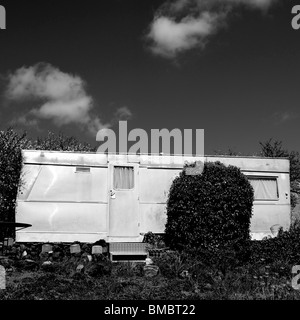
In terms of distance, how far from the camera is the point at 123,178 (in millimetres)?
15648

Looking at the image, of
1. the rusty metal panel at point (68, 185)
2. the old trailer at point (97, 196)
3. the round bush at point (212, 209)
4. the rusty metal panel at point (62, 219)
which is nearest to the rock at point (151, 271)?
the round bush at point (212, 209)

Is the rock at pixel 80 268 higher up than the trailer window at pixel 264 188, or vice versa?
the trailer window at pixel 264 188

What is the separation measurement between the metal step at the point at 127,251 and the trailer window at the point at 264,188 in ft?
15.1

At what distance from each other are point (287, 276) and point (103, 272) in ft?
15.7

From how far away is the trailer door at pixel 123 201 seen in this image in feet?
50.2

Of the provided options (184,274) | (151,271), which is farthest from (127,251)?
(184,274)

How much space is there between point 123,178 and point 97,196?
1.02 metres

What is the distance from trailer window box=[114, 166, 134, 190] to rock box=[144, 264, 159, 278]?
407 centimetres

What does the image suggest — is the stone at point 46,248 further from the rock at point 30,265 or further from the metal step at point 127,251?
the rock at point 30,265

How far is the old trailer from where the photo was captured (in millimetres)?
15000

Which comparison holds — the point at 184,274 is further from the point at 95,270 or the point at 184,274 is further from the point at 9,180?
the point at 9,180

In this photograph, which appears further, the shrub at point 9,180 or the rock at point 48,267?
the shrub at point 9,180
